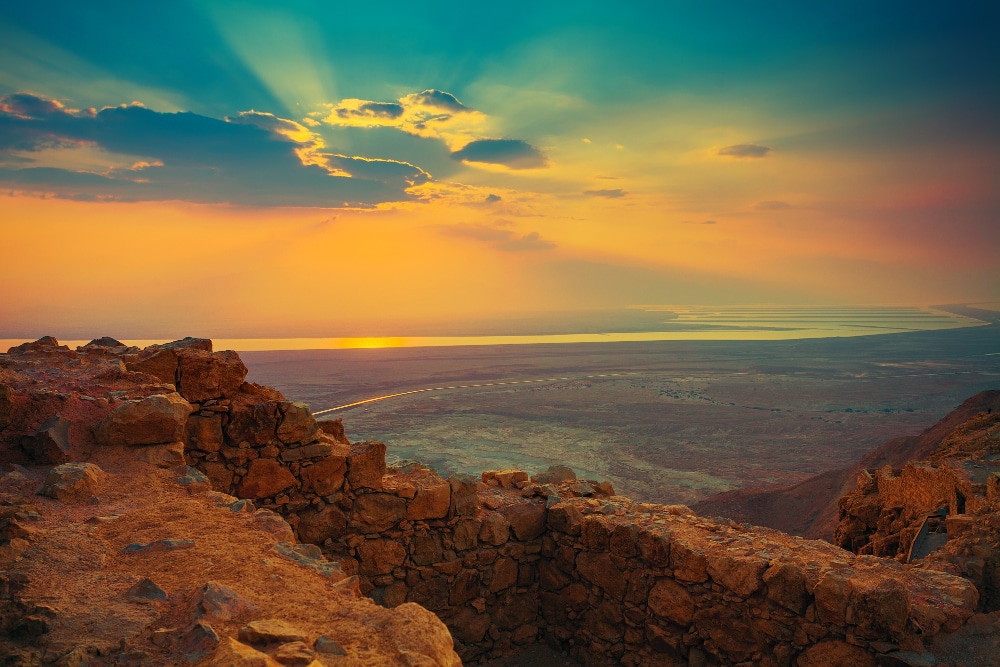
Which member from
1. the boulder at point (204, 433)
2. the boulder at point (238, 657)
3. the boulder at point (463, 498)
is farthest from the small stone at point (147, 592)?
the boulder at point (463, 498)

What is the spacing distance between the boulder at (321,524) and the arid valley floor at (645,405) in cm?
1260

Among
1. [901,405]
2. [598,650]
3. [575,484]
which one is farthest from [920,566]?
[901,405]

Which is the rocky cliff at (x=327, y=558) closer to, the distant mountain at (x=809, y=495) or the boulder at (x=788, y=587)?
the boulder at (x=788, y=587)

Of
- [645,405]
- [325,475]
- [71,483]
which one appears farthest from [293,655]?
[645,405]

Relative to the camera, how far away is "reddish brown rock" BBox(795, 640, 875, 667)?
5149 millimetres

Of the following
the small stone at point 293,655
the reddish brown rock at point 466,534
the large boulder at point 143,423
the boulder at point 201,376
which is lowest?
the reddish brown rock at point 466,534

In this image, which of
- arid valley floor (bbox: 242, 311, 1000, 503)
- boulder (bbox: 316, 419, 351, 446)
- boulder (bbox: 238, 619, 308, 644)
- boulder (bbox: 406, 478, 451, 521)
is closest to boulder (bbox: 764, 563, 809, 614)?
boulder (bbox: 406, 478, 451, 521)

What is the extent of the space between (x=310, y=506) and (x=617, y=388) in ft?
112

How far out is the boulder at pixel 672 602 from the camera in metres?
6.34

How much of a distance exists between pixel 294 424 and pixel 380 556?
1.91 metres

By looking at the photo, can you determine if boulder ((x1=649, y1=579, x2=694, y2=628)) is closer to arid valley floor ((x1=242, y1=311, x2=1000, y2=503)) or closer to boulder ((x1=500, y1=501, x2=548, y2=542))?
boulder ((x1=500, y1=501, x2=548, y2=542))

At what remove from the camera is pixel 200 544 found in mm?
3932

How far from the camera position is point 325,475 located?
7137 mm

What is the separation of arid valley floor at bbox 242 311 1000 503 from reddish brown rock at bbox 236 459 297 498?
13180 millimetres
